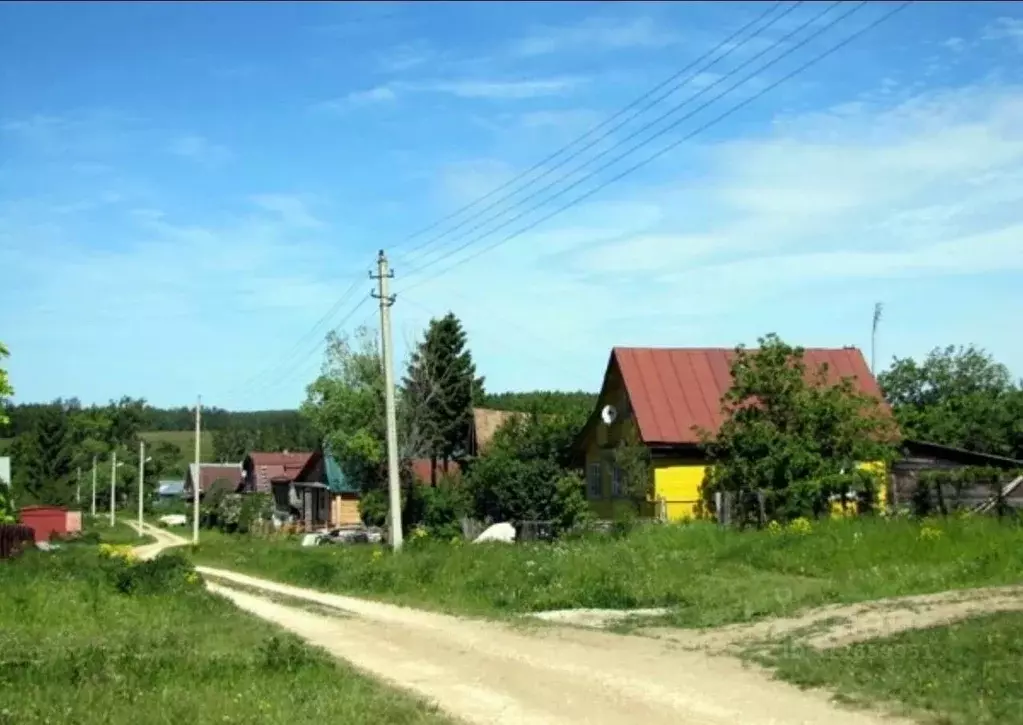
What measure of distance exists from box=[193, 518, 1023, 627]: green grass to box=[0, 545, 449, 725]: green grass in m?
5.22

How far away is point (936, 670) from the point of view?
38.2 ft

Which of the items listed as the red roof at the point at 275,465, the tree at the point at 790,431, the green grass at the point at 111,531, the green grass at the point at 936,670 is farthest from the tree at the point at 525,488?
the red roof at the point at 275,465

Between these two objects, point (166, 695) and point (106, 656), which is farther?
point (106, 656)

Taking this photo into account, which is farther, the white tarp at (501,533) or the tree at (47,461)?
the tree at (47,461)

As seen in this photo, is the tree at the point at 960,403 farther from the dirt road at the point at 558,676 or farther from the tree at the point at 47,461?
the tree at the point at 47,461

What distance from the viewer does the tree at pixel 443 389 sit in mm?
63406

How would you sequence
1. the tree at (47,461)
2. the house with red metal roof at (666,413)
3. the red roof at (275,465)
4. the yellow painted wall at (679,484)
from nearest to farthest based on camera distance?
the yellow painted wall at (679,484)
the house with red metal roof at (666,413)
the red roof at (275,465)
the tree at (47,461)

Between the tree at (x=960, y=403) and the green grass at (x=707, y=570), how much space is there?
22.0m

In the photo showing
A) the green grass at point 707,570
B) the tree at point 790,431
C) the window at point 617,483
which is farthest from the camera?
the window at point 617,483

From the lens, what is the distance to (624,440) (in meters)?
41.7

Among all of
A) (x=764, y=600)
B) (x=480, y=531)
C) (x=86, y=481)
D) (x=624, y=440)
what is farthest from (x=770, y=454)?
(x=86, y=481)

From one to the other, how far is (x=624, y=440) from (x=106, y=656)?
28636 millimetres

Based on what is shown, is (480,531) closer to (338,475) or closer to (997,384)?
(338,475)

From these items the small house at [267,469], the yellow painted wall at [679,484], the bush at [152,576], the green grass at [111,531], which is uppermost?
the small house at [267,469]
